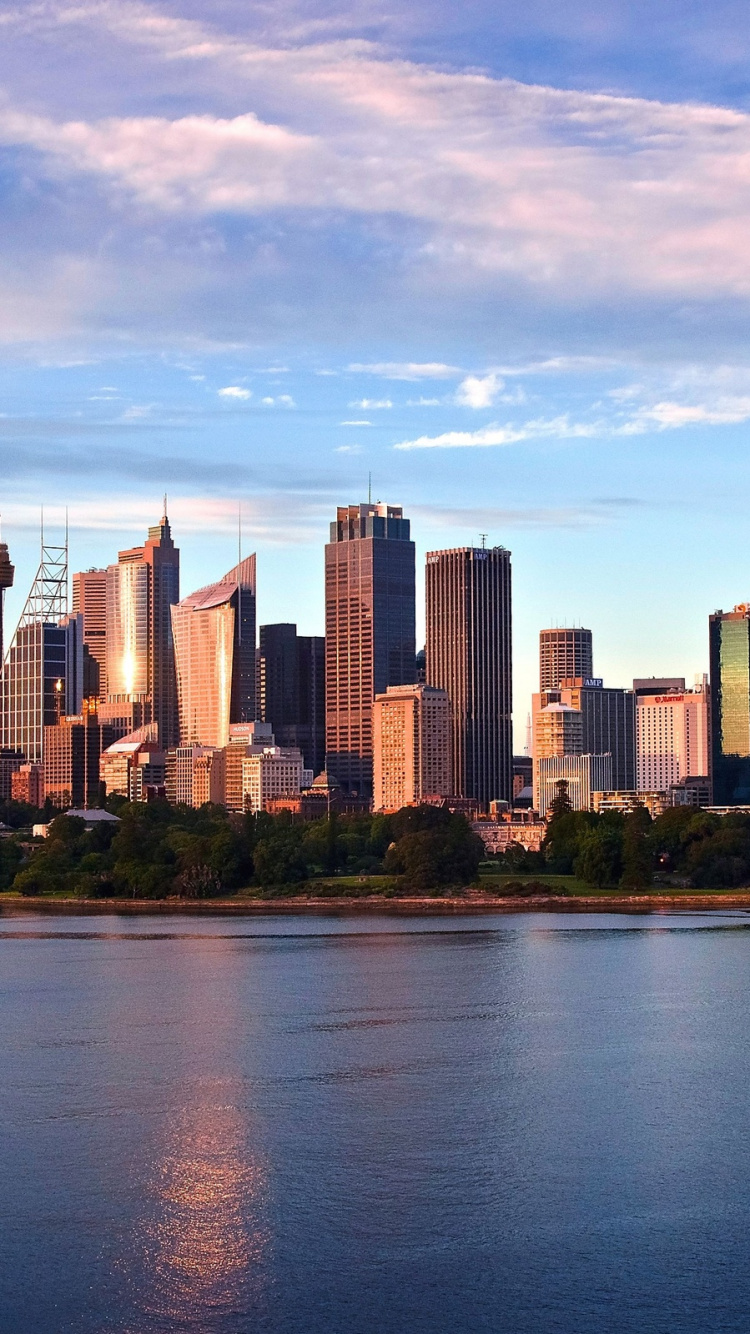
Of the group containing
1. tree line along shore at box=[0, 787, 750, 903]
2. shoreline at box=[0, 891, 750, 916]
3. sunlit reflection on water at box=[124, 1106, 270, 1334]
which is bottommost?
shoreline at box=[0, 891, 750, 916]

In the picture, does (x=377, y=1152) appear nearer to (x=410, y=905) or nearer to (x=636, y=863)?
(x=410, y=905)

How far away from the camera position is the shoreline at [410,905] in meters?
95.4

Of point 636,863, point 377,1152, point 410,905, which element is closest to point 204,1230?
point 377,1152

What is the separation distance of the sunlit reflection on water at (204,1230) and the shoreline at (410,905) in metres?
60.3

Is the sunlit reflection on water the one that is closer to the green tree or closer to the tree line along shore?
the tree line along shore

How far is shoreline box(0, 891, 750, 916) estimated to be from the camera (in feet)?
313

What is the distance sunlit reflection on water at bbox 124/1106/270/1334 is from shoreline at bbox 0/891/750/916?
60329 millimetres

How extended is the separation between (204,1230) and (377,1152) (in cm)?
559

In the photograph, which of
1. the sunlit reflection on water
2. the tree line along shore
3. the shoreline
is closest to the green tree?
the tree line along shore

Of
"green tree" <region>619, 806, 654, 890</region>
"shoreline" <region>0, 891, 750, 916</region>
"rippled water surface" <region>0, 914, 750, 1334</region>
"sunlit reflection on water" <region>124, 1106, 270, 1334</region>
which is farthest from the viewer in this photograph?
"green tree" <region>619, 806, 654, 890</region>

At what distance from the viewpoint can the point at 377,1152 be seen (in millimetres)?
33344

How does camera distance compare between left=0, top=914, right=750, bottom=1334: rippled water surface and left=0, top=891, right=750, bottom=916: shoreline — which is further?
left=0, top=891, right=750, bottom=916: shoreline

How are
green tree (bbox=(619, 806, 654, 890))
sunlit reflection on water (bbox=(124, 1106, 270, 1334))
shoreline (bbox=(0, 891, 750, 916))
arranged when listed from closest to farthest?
sunlit reflection on water (bbox=(124, 1106, 270, 1334)), shoreline (bbox=(0, 891, 750, 916)), green tree (bbox=(619, 806, 654, 890))

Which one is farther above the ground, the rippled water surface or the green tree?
the green tree
